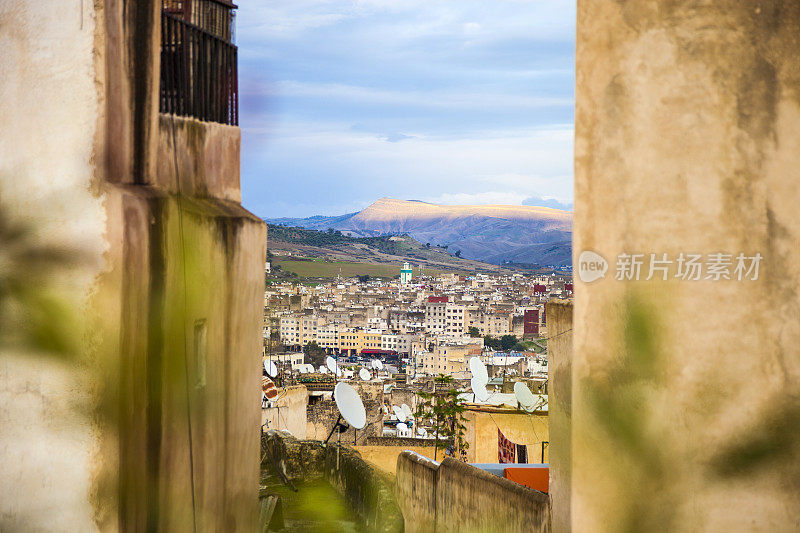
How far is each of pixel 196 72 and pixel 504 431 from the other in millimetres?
8244

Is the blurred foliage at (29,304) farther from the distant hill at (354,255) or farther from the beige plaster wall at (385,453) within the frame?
the distant hill at (354,255)

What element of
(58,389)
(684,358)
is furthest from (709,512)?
(58,389)

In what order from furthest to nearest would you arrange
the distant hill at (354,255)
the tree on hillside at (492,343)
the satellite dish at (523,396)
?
the distant hill at (354,255), the tree on hillside at (492,343), the satellite dish at (523,396)

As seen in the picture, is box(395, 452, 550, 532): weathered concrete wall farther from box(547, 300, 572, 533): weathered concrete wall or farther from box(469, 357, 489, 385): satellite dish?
box(469, 357, 489, 385): satellite dish

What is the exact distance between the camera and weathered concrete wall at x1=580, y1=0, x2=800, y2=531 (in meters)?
1.47

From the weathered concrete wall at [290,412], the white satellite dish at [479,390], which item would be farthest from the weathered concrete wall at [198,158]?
the weathered concrete wall at [290,412]

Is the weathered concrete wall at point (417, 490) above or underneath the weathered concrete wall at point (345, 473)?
underneath

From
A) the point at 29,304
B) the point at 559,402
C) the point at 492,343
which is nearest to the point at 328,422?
the point at 559,402

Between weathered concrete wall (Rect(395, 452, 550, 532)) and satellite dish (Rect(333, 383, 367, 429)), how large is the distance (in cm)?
81

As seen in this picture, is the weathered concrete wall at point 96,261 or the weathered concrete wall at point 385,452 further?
the weathered concrete wall at point 385,452

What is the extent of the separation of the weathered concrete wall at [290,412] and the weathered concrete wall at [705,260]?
39.4 ft

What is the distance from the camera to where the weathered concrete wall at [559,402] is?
428 centimetres

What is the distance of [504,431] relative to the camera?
1032cm

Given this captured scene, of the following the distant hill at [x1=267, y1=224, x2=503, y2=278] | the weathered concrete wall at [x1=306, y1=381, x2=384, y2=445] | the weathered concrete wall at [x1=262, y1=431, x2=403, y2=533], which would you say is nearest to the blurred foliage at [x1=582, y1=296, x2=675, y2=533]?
the weathered concrete wall at [x1=262, y1=431, x2=403, y2=533]
